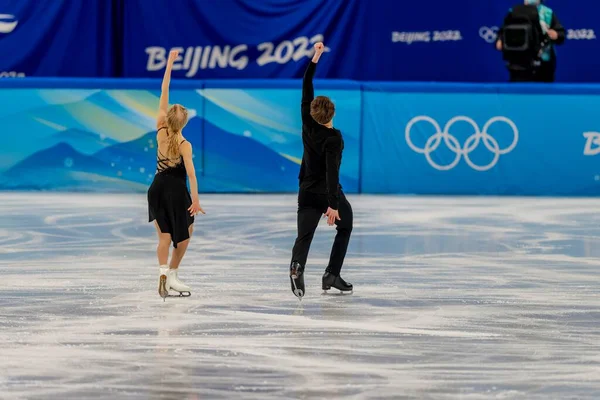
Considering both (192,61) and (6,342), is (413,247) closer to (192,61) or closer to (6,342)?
(6,342)

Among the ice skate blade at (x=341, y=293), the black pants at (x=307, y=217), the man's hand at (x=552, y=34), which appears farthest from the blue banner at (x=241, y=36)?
the black pants at (x=307, y=217)

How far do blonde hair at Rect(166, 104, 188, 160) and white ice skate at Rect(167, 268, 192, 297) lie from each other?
0.84 m

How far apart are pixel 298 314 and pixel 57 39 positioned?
12998 millimetres

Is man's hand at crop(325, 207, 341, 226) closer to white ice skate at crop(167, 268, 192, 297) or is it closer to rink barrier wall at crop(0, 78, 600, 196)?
white ice skate at crop(167, 268, 192, 297)

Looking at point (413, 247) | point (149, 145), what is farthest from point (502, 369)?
point (149, 145)

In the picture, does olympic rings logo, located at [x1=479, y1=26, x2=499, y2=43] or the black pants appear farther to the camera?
olympic rings logo, located at [x1=479, y1=26, x2=499, y2=43]

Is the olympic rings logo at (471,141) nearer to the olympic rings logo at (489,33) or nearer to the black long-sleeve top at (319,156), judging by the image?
the olympic rings logo at (489,33)

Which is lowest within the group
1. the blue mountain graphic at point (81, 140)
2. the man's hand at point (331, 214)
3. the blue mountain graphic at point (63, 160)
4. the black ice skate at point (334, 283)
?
the blue mountain graphic at point (63, 160)

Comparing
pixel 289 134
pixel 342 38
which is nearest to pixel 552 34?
pixel 342 38

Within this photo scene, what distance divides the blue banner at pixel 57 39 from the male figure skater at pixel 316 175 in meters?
11.9

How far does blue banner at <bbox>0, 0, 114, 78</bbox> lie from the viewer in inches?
778

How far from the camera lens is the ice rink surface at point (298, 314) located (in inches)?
235

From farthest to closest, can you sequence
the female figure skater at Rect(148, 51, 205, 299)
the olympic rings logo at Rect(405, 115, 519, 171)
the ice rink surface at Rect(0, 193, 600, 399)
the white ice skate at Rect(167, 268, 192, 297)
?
the olympic rings logo at Rect(405, 115, 519, 171)
the white ice skate at Rect(167, 268, 192, 297)
the female figure skater at Rect(148, 51, 205, 299)
the ice rink surface at Rect(0, 193, 600, 399)

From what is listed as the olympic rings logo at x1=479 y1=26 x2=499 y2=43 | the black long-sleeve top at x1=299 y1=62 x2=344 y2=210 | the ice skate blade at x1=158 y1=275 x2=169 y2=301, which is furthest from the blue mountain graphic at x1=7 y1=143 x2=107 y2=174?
the black long-sleeve top at x1=299 y1=62 x2=344 y2=210
